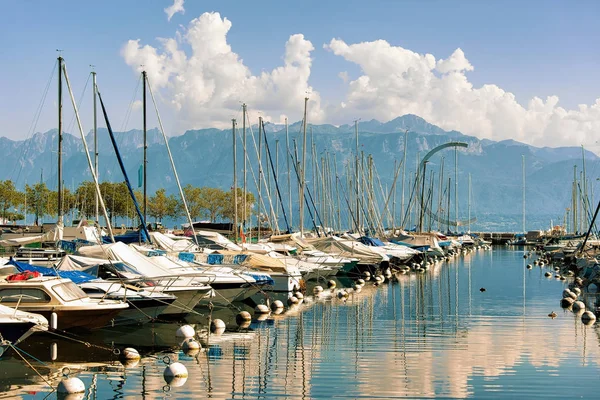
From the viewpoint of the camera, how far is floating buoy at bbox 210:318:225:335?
117ft

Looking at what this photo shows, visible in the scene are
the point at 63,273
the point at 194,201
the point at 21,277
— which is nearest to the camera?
the point at 21,277

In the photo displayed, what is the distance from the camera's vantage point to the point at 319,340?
111ft

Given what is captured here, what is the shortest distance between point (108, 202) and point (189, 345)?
119842 millimetres

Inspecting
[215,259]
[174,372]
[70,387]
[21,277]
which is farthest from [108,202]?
[70,387]

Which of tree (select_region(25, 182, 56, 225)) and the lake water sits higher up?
tree (select_region(25, 182, 56, 225))

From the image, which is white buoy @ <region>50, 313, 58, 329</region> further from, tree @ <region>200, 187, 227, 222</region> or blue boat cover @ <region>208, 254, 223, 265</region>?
tree @ <region>200, 187, 227, 222</region>

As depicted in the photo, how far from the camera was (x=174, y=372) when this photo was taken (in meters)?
25.1

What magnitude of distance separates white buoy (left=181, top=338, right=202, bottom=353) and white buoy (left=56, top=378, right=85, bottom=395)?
293 inches

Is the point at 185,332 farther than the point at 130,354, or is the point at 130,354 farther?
the point at 185,332

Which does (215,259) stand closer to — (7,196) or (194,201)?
(7,196)

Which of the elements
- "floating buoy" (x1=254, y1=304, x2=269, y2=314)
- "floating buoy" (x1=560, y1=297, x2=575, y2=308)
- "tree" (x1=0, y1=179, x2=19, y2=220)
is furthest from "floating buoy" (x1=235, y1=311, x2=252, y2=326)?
"tree" (x1=0, y1=179, x2=19, y2=220)

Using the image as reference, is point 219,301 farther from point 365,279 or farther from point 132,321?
point 365,279

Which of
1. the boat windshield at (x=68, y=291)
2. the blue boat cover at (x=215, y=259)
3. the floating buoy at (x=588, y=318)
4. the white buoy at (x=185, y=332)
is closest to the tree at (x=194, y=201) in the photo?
the blue boat cover at (x=215, y=259)

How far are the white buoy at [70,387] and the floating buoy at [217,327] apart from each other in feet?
41.5
